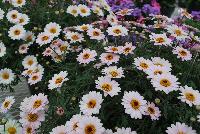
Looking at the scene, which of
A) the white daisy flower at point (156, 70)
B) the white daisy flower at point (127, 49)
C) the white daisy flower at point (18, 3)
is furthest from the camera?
A: the white daisy flower at point (18, 3)

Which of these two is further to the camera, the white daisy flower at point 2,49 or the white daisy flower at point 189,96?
the white daisy flower at point 2,49

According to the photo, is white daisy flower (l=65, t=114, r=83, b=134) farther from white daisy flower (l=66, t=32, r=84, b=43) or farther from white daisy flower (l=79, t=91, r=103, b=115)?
white daisy flower (l=66, t=32, r=84, b=43)

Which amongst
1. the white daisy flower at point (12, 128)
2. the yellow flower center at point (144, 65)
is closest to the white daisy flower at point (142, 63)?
the yellow flower center at point (144, 65)

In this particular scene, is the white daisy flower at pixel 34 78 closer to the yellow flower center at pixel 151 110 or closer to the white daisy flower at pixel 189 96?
the yellow flower center at pixel 151 110

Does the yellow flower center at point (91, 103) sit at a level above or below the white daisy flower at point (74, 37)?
above

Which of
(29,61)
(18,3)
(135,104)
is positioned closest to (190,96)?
(135,104)

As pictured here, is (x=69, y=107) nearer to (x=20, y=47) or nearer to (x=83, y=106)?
(x=83, y=106)
